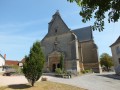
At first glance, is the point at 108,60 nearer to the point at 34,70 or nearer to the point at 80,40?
the point at 80,40

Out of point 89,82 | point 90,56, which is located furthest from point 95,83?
point 90,56

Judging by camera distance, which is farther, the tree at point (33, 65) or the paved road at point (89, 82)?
the tree at point (33, 65)

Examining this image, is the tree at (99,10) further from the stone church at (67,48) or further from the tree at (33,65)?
the stone church at (67,48)

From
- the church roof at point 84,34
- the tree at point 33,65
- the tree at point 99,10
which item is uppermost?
the church roof at point 84,34

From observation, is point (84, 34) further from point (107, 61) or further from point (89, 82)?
point (89, 82)

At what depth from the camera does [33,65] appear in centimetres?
1602

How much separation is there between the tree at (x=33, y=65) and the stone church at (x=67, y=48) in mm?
16534

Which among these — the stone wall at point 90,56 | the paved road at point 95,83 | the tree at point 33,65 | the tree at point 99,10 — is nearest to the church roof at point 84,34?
the stone wall at point 90,56

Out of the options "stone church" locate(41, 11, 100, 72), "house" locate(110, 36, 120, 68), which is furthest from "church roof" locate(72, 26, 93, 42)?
"house" locate(110, 36, 120, 68)

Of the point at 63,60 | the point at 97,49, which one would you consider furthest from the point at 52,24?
the point at 97,49

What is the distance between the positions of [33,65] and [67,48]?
19.3m

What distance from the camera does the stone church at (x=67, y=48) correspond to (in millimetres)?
33500

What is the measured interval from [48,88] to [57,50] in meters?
21.5

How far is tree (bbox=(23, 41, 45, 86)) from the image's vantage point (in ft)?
51.7
